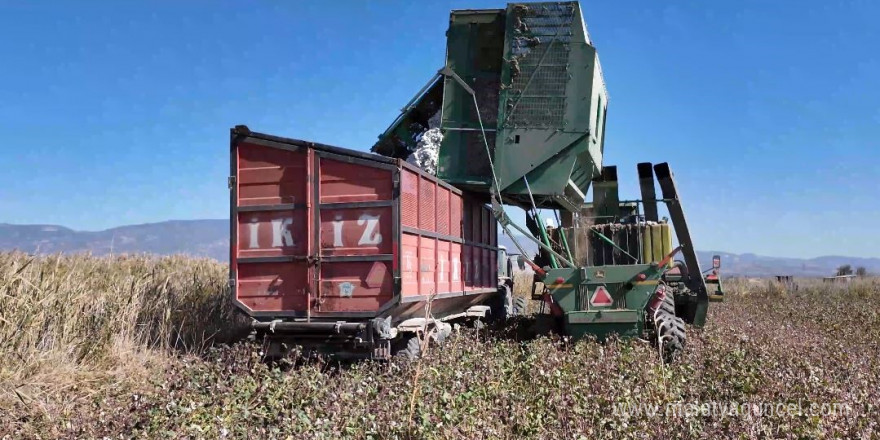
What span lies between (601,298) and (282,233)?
13.8 feet

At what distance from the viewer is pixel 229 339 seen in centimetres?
908

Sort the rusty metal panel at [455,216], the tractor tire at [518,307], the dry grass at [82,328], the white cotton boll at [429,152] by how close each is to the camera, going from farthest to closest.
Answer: the tractor tire at [518,307] < the white cotton boll at [429,152] < the rusty metal panel at [455,216] < the dry grass at [82,328]

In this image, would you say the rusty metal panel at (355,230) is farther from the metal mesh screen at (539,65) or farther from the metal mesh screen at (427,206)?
the metal mesh screen at (539,65)

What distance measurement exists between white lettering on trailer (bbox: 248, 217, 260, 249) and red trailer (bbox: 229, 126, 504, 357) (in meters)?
0.01

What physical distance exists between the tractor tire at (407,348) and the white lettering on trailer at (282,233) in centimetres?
176

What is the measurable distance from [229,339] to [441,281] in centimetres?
288

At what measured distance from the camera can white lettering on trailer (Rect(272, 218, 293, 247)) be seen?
8.14 m

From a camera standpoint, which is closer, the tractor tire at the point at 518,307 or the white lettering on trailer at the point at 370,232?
the white lettering on trailer at the point at 370,232

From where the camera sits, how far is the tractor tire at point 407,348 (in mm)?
7723

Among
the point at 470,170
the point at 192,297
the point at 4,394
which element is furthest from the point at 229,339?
the point at 470,170

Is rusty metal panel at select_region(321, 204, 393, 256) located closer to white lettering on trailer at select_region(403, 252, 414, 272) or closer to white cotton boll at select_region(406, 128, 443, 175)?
white lettering on trailer at select_region(403, 252, 414, 272)

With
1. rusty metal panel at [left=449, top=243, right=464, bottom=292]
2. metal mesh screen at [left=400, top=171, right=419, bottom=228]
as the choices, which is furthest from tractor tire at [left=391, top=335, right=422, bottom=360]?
rusty metal panel at [left=449, top=243, right=464, bottom=292]

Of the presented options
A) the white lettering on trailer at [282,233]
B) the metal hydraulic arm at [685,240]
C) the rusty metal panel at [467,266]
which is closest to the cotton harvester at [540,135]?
the metal hydraulic arm at [685,240]

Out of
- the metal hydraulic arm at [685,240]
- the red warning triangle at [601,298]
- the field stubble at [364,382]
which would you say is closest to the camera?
the field stubble at [364,382]
